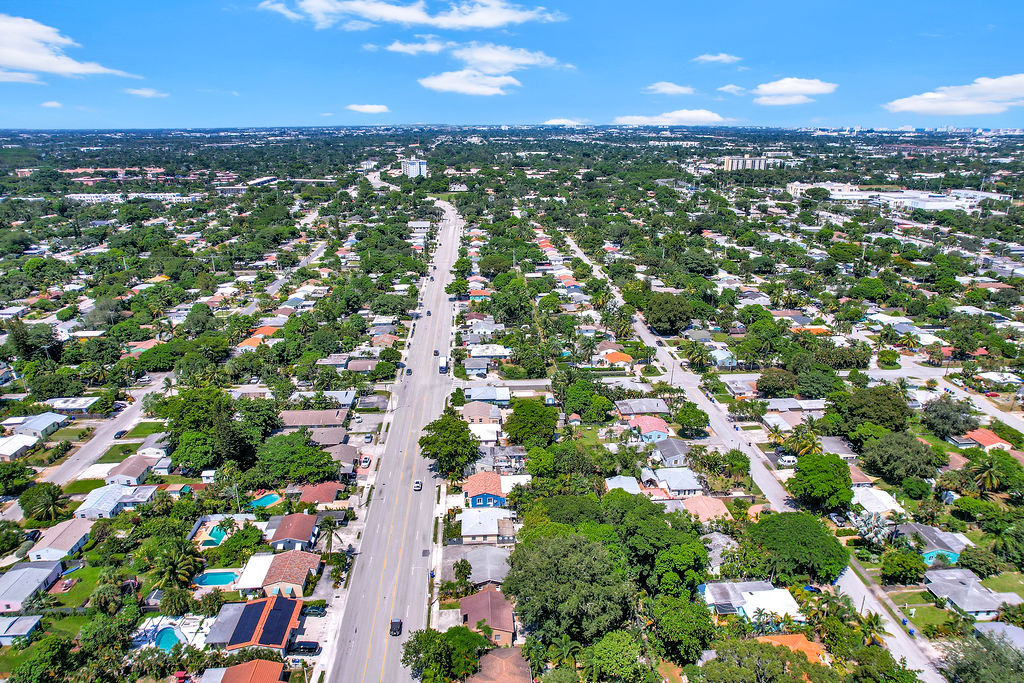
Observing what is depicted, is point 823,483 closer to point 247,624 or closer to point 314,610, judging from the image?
point 314,610

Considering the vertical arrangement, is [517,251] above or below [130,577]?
above

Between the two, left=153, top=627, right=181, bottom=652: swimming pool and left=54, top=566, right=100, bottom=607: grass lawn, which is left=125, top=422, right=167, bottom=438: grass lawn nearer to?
left=54, top=566, right=100, bottom=607: grass lawn

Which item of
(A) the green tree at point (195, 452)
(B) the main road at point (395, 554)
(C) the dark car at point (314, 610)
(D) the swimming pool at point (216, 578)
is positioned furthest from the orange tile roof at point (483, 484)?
(A) the green tree at point (195, 452)

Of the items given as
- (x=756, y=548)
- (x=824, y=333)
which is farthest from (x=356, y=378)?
(x=824, y=333)

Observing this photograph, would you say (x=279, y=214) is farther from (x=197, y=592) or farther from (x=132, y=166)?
(x=132, y=166)

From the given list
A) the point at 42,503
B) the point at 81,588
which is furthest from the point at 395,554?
the point at 42,503

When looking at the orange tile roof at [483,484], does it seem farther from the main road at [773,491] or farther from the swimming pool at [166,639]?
the main road at [773,491]
